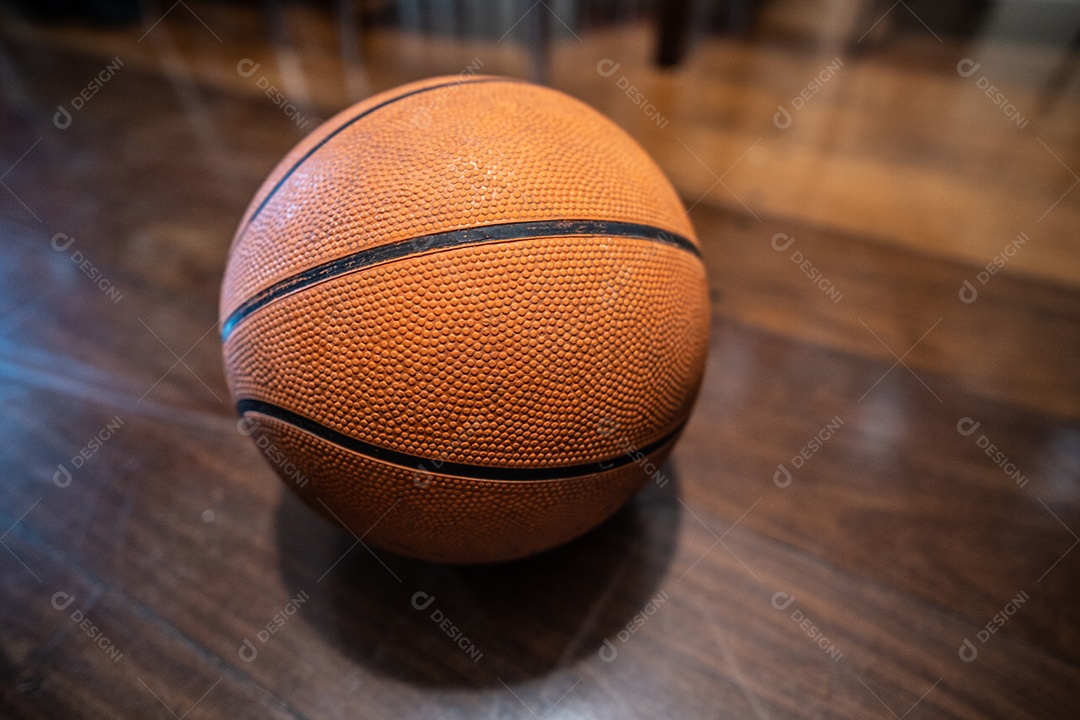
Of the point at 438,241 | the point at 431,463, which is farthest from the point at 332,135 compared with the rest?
the point at 431,463

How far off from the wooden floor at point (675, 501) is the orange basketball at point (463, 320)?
0.90 ft

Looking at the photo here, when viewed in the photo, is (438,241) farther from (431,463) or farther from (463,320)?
(431,463)

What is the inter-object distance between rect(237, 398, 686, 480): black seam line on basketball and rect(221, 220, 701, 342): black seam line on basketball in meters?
0.16

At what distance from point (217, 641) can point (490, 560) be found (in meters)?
0.49

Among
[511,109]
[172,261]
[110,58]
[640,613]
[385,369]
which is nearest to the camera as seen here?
[385,369]

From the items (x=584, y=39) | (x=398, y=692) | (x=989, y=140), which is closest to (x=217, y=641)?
(x=398, y=692)

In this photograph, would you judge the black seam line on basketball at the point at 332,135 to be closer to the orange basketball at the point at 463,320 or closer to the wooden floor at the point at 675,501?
the orange basketball at the point at 463,320

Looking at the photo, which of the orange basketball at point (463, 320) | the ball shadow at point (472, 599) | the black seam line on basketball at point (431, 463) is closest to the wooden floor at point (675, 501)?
the ball shadow at point (472, 599)

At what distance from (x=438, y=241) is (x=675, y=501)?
765mm

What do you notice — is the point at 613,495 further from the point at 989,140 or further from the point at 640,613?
the point at 989,140

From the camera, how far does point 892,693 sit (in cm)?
103

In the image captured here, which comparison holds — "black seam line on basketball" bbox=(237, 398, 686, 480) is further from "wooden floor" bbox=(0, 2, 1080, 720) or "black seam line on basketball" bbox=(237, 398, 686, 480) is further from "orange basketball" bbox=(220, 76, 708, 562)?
"wooden floor" bbox=(0, 2, 1080, 720)

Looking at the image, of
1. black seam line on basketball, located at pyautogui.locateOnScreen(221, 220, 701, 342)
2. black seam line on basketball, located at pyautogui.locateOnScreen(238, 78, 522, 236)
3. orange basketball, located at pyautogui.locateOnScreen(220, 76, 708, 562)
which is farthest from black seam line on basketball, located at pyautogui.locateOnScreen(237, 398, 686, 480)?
black seam line on basketball, located at pyautogui.locateOnScreen(238, 78, 522, 236)

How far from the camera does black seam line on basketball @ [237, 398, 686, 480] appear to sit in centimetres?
82
